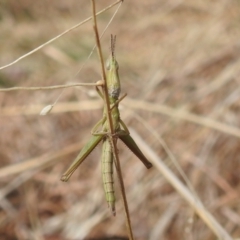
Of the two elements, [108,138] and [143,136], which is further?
[143,136]

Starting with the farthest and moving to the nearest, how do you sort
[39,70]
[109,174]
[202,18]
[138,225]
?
[202,18]
[39,70]
[138,225]
[109,174]

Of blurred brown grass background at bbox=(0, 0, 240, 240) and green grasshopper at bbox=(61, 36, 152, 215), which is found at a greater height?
blurred brown grass background at bbox=(0, 0, 240, 240)

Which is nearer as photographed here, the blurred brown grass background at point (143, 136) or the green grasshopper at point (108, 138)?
the green grasshopper at point (108, 138)

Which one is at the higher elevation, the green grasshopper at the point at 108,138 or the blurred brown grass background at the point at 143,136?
the blurred brown grass background at the point at 143,136

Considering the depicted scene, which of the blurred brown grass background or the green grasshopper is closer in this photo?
the green grasshopper

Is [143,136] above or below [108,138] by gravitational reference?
above

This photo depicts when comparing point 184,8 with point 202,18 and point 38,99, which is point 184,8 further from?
point 38,99

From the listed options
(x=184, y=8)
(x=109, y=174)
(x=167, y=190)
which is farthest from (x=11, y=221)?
(x=184, y=8)

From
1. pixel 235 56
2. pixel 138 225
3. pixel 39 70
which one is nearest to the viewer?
pixel 138 225
